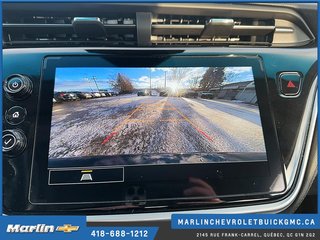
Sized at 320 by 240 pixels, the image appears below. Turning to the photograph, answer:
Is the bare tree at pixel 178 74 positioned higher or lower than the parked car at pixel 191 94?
higher

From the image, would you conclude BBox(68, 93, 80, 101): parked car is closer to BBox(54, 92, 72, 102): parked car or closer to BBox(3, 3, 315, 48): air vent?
BBox(54, 92, 72, 102): parked car

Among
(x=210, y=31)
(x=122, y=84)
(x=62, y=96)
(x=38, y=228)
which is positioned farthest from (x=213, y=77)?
(x=38, y=228)

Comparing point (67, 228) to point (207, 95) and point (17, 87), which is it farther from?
point (207, 95)

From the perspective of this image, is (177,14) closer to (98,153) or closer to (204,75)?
(204,75)

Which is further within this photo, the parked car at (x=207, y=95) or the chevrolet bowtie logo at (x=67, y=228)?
the parked car at (x=207, y=95)

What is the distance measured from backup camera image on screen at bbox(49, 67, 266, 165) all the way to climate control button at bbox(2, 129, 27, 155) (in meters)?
0.15

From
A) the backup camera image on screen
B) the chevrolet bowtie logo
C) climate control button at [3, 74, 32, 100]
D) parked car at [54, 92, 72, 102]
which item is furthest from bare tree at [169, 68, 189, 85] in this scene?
the chevrolet bowtie logo

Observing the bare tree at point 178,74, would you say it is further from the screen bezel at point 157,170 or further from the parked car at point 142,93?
the parked car at point 142,93

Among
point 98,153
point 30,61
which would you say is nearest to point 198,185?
point 98,153

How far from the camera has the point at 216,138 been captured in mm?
1752

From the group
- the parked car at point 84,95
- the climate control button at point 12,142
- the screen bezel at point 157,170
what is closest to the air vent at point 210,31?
the screen bezel at point 157,170

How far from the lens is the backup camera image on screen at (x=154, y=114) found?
67.4 inches

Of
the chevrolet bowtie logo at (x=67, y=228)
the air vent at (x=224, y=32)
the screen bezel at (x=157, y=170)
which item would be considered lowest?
the chevrolet bowtie logo at (x=67, y=228)

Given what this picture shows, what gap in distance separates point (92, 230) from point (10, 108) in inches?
29.9
